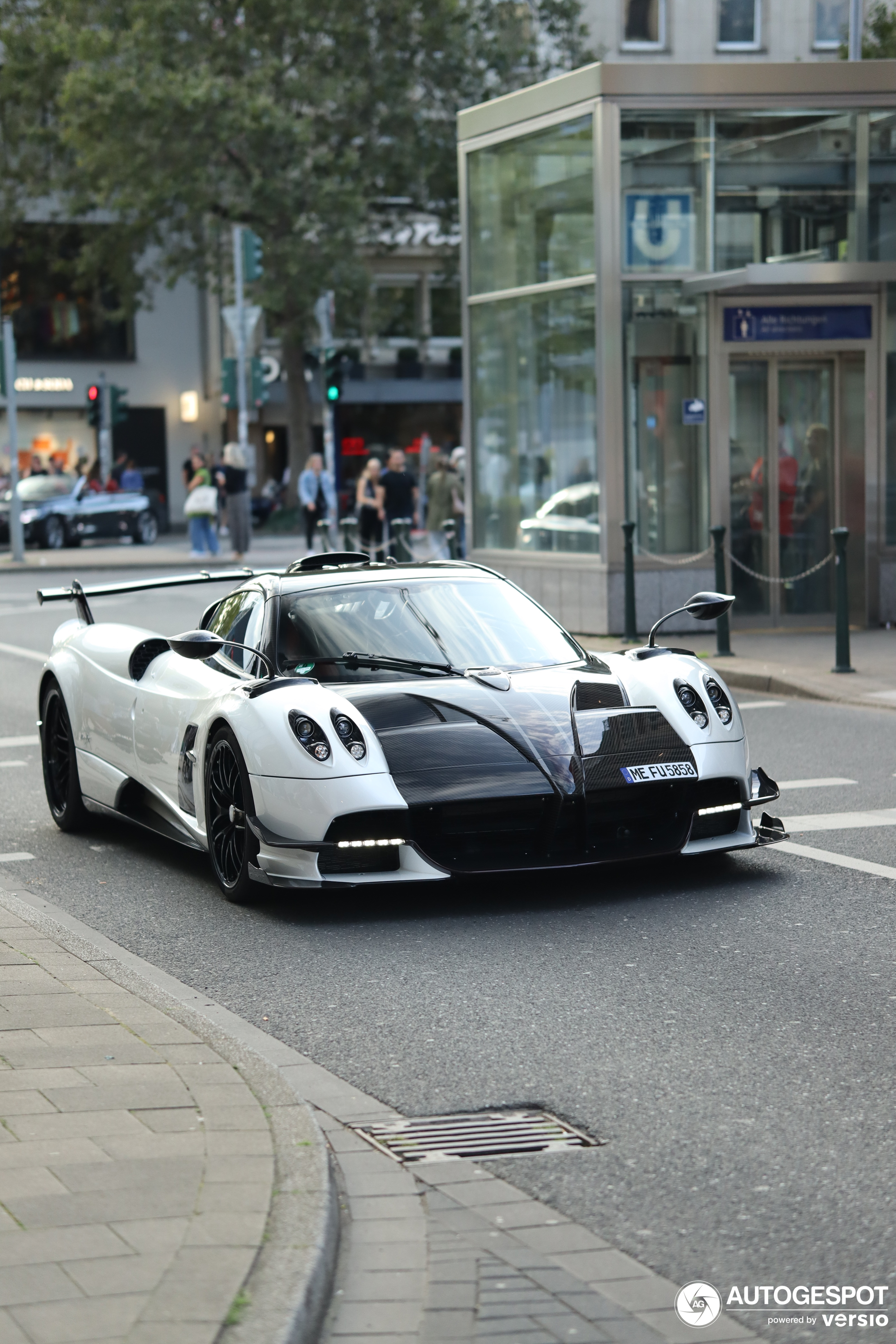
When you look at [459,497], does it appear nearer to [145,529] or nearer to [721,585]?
[721,585]

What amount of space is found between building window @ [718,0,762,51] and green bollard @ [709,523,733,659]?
35.9 m

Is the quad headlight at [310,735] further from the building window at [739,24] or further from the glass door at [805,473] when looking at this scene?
the building window at [739,24]

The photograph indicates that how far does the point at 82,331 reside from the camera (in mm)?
53781

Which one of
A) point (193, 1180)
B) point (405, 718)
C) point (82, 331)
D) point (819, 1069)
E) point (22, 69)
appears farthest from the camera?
point (82, 331)

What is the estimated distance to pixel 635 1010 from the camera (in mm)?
5457

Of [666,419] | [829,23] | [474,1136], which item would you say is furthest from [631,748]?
[829,23]

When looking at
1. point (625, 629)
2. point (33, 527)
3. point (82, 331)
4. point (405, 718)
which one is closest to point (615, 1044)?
point (405, 718)

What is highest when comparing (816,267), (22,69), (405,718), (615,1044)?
(22,69)

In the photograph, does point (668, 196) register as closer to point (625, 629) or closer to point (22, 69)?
point (625, 629)

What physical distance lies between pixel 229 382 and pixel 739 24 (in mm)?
20409

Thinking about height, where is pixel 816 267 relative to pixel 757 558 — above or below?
above

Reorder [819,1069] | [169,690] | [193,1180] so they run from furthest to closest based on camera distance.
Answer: [169,690], [819,1069], [193,1180]

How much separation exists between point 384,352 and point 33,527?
65.5 ft

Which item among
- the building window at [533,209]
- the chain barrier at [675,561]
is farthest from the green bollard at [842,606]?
the building window at [533,209]
